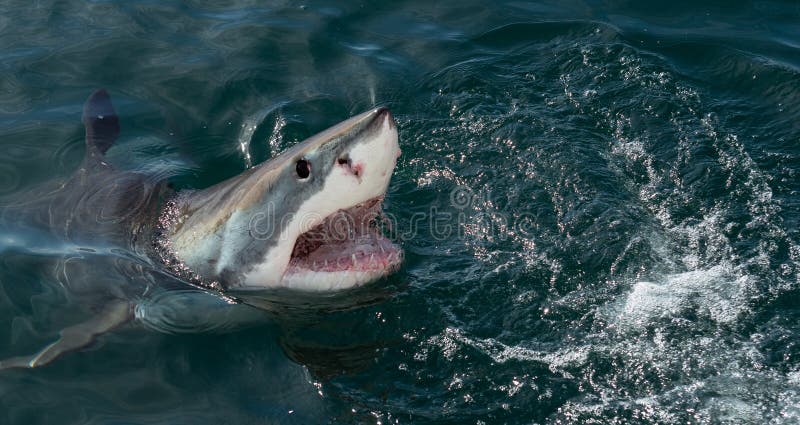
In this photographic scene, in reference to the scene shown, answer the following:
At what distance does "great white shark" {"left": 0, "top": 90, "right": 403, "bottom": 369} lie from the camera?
11.8ft

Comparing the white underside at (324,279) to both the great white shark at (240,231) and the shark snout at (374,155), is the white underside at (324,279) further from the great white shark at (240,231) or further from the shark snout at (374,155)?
the shark snout at (374,155)

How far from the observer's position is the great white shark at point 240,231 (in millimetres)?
3604

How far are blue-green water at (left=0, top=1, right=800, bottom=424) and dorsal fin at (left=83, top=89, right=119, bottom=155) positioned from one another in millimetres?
111

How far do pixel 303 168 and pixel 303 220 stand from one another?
259 mm

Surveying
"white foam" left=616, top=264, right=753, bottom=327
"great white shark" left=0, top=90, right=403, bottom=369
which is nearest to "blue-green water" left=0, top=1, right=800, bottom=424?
"white foam" left=616, top=264, right=753, bottom=327

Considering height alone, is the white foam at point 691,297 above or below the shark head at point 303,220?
below

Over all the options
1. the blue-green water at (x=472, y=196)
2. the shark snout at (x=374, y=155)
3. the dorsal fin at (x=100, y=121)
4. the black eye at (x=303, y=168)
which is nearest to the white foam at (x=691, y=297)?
the blue-green water at (x=472, y=196)

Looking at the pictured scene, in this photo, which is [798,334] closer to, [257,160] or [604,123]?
[604,123]

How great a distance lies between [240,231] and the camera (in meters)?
3.93

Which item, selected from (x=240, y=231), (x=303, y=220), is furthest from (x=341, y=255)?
(x=240, y=231)

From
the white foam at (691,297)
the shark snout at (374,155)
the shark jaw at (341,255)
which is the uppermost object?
the shark snout at (374,155)

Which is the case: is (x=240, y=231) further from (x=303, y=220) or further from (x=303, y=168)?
(x=303, y=168)

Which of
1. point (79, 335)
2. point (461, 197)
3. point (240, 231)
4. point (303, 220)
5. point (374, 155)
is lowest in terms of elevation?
point (79, 335)

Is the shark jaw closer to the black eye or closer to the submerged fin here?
the black eye
